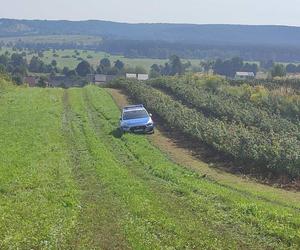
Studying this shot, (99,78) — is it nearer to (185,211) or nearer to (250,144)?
(250,144)

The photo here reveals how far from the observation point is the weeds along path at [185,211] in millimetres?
13195

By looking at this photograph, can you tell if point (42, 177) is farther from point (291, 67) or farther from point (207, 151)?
point (291, 67)

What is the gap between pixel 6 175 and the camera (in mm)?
18688

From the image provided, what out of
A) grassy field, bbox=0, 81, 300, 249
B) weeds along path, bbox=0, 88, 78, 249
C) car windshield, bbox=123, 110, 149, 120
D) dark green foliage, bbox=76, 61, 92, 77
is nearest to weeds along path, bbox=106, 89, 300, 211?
grassy field, bbox=0, 81, 300, 249

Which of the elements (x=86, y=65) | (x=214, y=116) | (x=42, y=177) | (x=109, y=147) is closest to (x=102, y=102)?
(x=214, y=116)

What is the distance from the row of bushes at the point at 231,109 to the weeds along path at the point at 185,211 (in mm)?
9143

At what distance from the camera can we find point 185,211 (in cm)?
1577

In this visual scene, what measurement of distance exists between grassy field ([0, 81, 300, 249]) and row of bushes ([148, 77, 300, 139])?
824cm

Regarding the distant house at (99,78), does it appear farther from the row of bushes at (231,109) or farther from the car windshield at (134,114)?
the car windshield at (134,114)

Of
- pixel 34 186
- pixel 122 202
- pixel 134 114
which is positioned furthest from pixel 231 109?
pixel 122 202

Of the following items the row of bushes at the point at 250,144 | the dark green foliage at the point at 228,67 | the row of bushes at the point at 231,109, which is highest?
the row of bushes at the point at 250,144

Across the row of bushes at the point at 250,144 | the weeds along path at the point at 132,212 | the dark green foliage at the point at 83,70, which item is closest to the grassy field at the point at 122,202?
the weeds along path at the point at 132,212

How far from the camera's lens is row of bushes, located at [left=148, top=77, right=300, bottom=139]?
105ft

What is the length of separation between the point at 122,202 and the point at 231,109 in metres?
23.9
